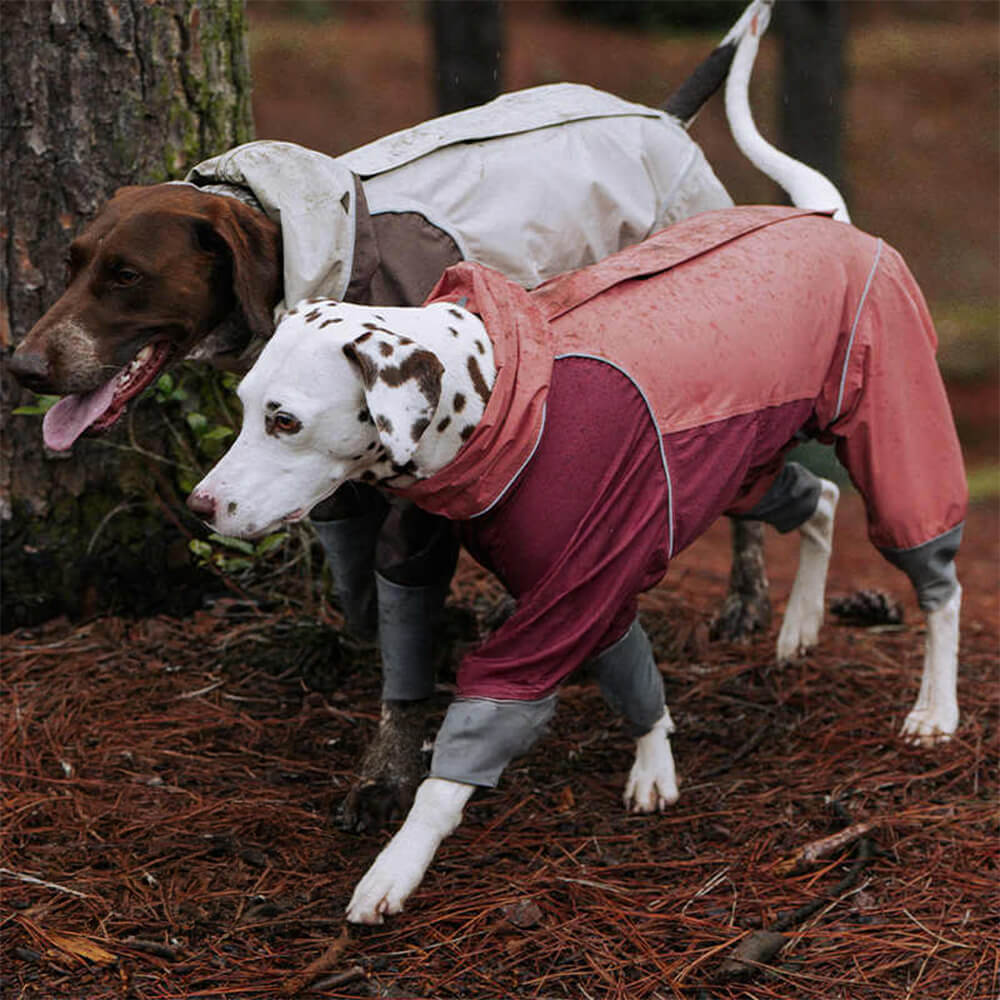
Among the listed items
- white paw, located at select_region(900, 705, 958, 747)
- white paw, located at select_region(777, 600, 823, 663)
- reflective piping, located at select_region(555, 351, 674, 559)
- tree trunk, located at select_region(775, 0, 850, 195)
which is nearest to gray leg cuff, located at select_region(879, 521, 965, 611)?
white paw, located at select_region(900, 705, 958, 747)

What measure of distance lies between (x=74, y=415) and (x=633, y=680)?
4.82ft

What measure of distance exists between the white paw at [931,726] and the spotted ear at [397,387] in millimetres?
1957

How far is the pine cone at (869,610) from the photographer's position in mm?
4742

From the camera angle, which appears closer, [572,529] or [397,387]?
[397,387]

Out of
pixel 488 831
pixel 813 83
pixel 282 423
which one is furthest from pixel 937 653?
pixel 813 83

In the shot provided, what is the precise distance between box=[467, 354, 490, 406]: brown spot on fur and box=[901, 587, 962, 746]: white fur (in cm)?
175

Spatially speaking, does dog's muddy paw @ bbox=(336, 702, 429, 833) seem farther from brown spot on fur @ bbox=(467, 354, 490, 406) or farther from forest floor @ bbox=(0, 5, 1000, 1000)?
brown spot on fur @ bbox=(467, 354, 490, 406)

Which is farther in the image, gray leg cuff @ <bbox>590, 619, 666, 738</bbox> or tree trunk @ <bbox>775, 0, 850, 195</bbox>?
tree trunk @ <bbox>775, 0, 850, 195</bbox>

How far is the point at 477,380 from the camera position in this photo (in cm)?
→ 262

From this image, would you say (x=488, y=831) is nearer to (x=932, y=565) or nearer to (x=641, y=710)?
(x=641, y=710)

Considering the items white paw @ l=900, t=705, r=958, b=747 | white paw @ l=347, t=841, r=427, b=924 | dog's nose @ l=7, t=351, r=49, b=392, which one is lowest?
white paw @ l=900, t=705, r=958, b=747

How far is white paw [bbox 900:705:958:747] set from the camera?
145 inches

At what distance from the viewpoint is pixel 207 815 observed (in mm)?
3191

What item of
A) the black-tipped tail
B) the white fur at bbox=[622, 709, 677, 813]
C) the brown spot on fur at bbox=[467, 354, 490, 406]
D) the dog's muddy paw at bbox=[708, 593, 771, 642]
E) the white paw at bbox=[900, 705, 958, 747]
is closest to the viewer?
the brown spot on fur at bbox=[467, 354, 490, 406]
